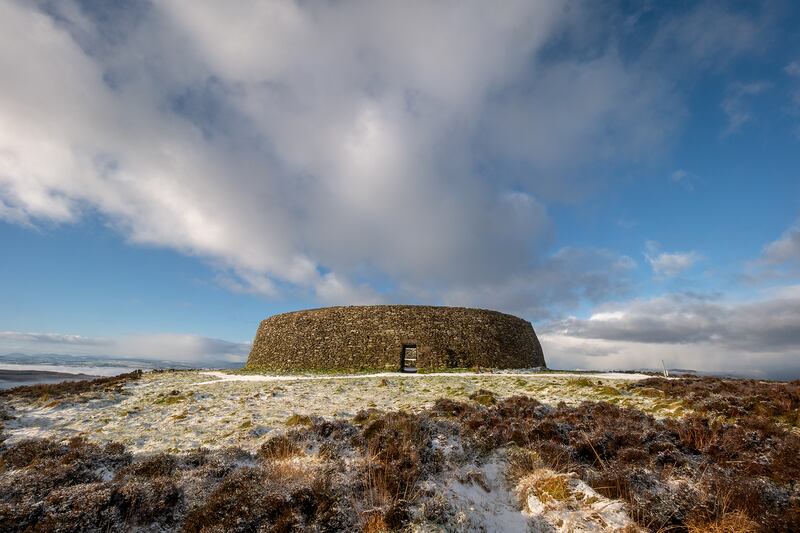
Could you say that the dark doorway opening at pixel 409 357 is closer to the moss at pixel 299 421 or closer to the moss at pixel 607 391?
the moss at pixel 607 391

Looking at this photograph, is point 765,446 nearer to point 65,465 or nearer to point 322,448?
point 322,448

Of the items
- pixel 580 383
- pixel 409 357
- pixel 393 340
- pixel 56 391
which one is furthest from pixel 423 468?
pixel 409 357

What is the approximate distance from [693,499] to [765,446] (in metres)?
3.93

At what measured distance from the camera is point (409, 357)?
32.4 metres

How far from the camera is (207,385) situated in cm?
2102

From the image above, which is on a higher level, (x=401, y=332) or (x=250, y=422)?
(x=401, y=332)

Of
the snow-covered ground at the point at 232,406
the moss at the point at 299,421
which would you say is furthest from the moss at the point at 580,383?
the moss at the point at 299,421

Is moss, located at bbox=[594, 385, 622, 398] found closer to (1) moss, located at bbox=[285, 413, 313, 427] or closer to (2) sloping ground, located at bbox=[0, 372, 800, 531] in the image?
(2) sloping ground, located at bbox=[0, 372, 800, 531]

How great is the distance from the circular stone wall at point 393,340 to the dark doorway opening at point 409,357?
132 millimetres

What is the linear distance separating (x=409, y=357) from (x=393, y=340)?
2176 mm

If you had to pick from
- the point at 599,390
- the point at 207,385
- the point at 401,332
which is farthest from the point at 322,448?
the point at 401,332

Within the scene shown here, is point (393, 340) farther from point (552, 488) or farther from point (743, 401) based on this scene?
point (552, 488)

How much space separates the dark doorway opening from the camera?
3115 centimetres

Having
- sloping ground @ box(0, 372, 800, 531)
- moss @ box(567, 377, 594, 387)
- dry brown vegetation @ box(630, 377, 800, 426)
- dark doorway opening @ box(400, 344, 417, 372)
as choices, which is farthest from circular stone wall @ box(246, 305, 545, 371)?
dry brown vegetation @ box(630, 377, 800, 426)
